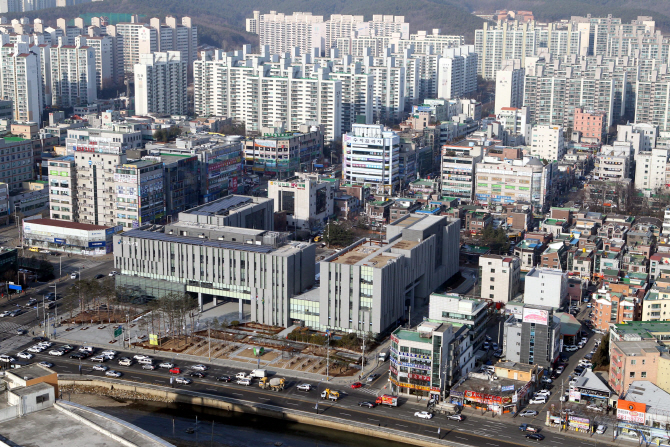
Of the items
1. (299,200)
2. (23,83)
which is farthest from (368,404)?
(23,83)

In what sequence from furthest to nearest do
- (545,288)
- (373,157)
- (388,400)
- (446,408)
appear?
1. (373,157)
2. (545,288)
3. (388,400)
4. (446,408)

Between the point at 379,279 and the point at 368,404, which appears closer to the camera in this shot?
the point at 368,404

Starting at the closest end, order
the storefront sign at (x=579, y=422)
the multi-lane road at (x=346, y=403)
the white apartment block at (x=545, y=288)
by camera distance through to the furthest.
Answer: the multi-lane road at (x=346, y=403), the storefront sign at (x=579, y=422), the white apartment block at (x=545, y=288)

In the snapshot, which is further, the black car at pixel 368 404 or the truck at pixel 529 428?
the black car at pixel 368 404

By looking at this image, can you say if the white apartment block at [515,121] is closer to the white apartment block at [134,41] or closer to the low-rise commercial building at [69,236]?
the low-rise commercial building at [69,236]

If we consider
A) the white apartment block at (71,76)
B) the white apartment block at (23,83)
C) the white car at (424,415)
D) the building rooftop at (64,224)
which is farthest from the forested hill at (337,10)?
the white car at (424,415)

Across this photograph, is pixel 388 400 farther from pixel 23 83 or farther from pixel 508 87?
pixel 508 87

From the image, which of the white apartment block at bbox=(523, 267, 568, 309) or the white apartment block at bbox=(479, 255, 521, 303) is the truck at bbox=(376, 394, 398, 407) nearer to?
the white apartment block at bbox=(523, 267, 568, 309)
